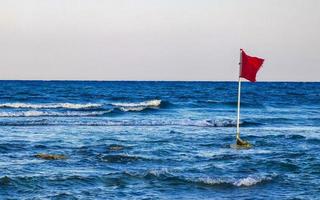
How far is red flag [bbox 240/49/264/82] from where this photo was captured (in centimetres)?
2206

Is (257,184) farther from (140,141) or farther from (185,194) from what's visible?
(140,141)

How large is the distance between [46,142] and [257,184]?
10.9 meters

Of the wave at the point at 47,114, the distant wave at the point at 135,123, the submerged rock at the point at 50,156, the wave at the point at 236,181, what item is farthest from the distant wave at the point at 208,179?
the wave at the point at 47,114

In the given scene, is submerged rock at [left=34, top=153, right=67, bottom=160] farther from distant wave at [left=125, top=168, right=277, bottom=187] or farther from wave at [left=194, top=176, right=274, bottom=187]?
wave at [left=194, top=176, right=274, bottom=187]

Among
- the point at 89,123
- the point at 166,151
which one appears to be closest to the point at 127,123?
the point at 89,123

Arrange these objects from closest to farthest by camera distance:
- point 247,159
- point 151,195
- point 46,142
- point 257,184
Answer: point 151,195 < point 257,184 < point 247,159 < point 46,142

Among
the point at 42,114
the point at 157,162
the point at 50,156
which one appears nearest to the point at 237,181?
the point at 157,162

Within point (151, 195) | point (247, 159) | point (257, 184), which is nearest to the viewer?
point (151, 195)

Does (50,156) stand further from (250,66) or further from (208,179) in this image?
(250,66)

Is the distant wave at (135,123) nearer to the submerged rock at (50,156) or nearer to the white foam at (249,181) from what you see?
the submerged rock at (50,156)

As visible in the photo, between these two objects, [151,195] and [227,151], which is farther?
[227,151]

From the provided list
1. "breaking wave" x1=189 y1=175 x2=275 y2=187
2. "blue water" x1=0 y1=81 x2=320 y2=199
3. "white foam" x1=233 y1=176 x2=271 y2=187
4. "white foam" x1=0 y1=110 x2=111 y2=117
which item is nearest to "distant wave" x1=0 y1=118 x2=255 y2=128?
"blue water" x1=0 y1=81 x2=320 y2=199

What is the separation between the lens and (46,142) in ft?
81.2

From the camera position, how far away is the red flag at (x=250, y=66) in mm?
22062
